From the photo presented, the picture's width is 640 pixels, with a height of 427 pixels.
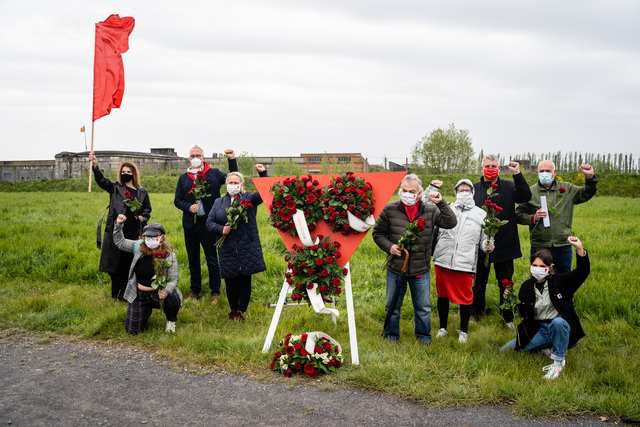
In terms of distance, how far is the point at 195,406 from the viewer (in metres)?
4.01

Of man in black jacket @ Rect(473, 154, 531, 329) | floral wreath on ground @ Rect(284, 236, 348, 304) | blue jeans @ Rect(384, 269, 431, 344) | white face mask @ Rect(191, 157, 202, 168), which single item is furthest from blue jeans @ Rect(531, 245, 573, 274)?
white face mask @ Rect(191, 157, 202, 168)

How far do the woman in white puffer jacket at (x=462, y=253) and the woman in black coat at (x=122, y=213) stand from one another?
4.77 m

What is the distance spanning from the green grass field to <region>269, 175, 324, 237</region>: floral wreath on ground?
1.57 meters

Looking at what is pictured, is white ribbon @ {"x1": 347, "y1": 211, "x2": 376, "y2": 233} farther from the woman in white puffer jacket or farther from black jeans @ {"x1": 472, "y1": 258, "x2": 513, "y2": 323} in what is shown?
black jeans @ {"x1": 472, "y1": 258, "x2": 513, "y2": 323}

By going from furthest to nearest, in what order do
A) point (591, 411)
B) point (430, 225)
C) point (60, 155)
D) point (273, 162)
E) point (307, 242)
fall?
point (60, 155), point (273, 162), point (430, 225), point (307, 242), point (591, 411)

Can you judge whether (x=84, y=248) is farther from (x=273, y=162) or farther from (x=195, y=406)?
(x=273, y=162)

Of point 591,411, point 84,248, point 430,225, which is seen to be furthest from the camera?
point 84,248

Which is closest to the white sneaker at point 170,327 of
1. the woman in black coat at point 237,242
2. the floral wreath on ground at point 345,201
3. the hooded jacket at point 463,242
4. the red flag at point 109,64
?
the woman in black coat at point 237,242

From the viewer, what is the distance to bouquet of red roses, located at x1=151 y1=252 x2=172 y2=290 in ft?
19.3

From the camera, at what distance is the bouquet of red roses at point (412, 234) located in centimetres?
496

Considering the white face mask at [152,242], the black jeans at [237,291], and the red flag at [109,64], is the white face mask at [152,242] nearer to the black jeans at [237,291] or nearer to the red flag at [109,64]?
the black jeans at [237,291]

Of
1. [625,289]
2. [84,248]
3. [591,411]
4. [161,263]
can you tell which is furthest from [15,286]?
[625,289]

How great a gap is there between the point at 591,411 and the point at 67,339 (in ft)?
20.5

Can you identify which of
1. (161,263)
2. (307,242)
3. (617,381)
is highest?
(307,242)
